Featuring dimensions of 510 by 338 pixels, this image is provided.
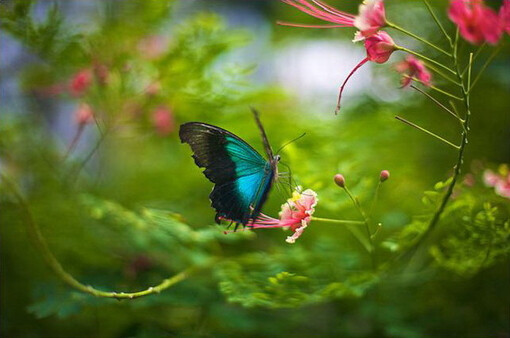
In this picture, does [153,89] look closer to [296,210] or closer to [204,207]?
[204,207]

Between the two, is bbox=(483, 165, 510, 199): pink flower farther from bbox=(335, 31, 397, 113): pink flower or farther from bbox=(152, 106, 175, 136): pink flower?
bbox=(152, 106, 175, 136): pink flower

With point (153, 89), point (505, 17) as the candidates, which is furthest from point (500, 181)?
point (153, 89)

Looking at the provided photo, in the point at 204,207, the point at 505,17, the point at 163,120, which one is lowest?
the point at 204,207

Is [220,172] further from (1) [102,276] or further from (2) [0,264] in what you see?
(2) [0,264]

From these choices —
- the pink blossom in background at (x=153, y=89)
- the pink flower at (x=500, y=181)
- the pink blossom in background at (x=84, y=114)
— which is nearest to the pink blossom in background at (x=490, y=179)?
the pink flower at (x=500, y=181)

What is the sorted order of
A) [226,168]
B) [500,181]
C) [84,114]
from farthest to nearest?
[84,114], [500,181], [226,168]

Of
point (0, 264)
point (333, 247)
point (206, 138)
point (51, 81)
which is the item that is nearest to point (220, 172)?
point (206, 138)

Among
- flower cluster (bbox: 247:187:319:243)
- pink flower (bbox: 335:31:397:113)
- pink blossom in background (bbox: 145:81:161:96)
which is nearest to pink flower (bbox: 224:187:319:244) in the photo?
flower cluster (bbox: 247:187:319:243)
